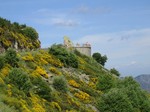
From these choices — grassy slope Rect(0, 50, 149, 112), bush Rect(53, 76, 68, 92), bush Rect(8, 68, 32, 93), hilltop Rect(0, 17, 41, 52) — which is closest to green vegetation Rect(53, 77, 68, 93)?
bush Rect(53, 76, 68, 92)

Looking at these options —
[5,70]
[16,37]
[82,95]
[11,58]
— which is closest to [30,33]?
[16,37]

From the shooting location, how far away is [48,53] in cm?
9181

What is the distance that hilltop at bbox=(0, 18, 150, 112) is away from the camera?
50.1 metres

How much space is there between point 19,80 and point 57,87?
58.4 ft

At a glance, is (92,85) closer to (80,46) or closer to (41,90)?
(41,90)

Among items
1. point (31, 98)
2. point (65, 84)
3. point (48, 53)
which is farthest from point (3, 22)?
point (31, 98)

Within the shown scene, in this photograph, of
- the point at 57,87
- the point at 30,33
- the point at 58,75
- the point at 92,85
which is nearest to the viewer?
the point at 57,87

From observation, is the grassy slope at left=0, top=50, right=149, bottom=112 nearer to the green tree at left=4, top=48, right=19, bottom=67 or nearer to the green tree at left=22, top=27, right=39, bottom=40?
the green tree at left=4, top=48, right=19, bottom=67

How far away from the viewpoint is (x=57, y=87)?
70500 millimetres

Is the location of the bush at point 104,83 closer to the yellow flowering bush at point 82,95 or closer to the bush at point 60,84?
the yellow flowering bush at point 82,95

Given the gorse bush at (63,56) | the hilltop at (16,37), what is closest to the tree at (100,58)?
the hilltop at (16,37)

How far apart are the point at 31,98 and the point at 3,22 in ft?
153

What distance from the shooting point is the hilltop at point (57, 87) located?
50.1m

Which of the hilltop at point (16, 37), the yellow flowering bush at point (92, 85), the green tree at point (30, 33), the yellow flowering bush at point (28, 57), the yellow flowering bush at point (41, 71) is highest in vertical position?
the green tree at point (30, 33)
